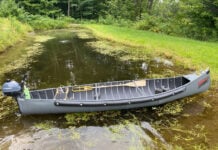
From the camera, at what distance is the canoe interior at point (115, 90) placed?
1032 centimetres

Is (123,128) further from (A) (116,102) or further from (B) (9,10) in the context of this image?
(B) (9,10)

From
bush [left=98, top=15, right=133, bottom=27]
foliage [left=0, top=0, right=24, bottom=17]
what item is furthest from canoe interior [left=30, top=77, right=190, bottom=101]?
bush [left=98, top=15, right=133, bottom=27]

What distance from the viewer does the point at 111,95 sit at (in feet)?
35.0

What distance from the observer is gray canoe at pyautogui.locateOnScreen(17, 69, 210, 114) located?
8.89 meters

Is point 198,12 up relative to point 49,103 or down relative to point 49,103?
up

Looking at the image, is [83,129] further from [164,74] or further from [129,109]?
[164,74]

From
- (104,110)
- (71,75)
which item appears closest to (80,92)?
(104,110)

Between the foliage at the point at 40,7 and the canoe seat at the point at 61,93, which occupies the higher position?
the foliage at the point at 40,7

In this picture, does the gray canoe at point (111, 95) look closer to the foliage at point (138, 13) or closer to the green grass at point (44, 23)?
the foliage at point (138, 13)

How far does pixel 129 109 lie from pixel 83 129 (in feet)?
7.23

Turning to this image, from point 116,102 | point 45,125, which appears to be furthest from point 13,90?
point 116,102

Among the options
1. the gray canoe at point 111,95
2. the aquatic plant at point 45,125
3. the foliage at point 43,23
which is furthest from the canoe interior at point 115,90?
the foliage at point 43,23

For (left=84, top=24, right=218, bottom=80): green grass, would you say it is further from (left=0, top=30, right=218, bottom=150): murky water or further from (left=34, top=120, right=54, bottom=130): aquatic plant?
(left=34, top=120, right=54, bottom=130): aquatic plant

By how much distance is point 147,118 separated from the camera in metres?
9.41
